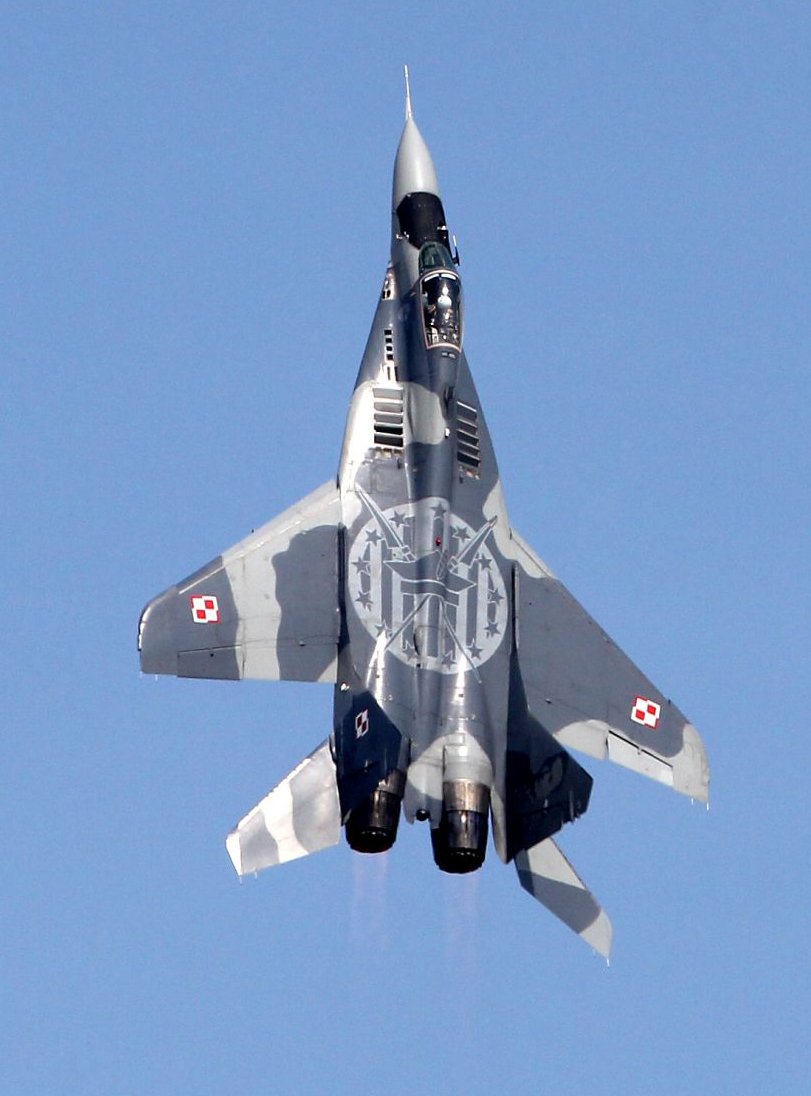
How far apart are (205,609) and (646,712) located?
264 inches

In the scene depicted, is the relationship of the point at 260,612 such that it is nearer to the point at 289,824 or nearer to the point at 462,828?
the point at 289,824

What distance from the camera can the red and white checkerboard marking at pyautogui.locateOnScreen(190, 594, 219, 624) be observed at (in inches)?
1650

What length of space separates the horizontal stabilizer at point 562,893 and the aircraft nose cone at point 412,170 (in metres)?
11.3

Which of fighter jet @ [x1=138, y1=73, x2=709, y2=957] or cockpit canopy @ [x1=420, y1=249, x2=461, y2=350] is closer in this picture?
fighter jet @ [x1=138, y1=73, x2=709, y2=957]

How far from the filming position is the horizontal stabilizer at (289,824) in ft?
132

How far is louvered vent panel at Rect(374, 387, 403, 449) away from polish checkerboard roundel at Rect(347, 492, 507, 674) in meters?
1.29

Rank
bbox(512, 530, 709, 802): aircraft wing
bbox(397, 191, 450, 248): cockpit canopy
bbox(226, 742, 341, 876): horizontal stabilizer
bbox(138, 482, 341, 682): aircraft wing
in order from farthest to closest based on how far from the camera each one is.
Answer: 1. bbox(397, 191, 450, 248): cockpit canopy
2. bbox(512, 530, 709, 802): aircraft wing
3. bbox(138, 482, 341, 682): aircraft wing
4. bbox(226, 742, 341, 876): horizontal stabilizer

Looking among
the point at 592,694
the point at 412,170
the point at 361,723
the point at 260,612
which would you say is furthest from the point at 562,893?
the point at 412,170

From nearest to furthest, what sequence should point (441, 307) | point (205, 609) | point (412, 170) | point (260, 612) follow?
point (205, 609)
point (260, 612)
point (441, 307)
point (412, 170)

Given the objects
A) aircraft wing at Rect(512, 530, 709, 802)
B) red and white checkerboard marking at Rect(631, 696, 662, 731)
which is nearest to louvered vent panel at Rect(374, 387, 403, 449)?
aircraft wing at Rect(512, 530, 709, 802)

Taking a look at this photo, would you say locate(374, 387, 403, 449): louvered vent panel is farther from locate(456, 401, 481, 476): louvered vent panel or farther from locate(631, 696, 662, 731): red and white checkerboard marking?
locate(631, 696, 662, 731): red and white checkerboard marking

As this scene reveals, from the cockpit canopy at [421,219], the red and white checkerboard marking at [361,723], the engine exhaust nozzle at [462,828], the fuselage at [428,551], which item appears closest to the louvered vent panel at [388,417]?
the fuselage at [428,551]

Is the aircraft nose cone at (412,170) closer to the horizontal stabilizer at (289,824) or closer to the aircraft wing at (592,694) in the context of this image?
the aircraft wing at (592,694)

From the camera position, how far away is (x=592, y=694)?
1721 inches
